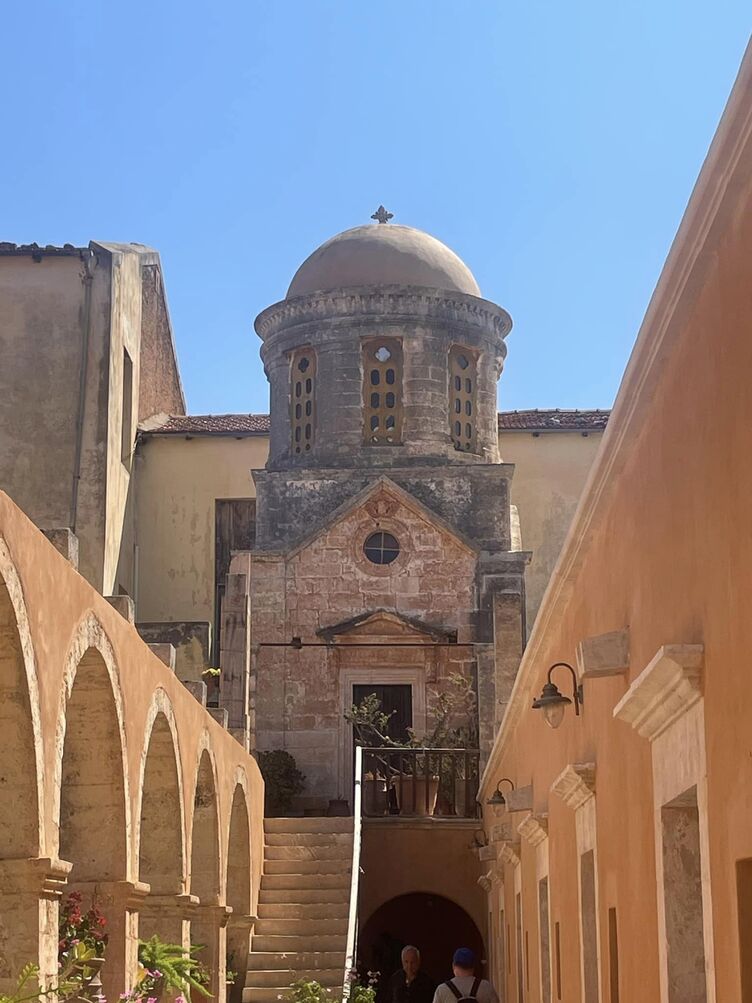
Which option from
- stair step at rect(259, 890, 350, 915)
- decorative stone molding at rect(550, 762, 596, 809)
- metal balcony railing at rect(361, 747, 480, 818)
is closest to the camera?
decorative stone molding at rect(550, 762, 596, 809)

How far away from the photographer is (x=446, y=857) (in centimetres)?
2331

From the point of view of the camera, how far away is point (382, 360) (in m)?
28.3

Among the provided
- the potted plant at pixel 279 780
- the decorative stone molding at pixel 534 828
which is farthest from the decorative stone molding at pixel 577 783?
the potted plant at pixel 279 780

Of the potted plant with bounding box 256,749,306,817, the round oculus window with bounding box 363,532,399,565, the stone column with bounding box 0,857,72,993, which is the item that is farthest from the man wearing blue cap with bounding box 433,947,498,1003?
the round oculus window with bounding box 363,532,399,565

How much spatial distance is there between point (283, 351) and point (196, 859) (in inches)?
537

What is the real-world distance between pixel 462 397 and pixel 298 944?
12.1 m

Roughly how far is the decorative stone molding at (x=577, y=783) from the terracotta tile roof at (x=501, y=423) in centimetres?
2289

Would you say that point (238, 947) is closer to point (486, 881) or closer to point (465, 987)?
point (486, 881)

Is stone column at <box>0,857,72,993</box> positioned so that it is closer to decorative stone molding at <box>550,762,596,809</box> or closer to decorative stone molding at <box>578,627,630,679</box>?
decorative stone molding at <box>550,762,596,809</box>

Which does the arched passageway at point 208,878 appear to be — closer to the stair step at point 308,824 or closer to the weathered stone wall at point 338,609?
the stair step at point 308,824

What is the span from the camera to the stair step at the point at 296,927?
19328mm

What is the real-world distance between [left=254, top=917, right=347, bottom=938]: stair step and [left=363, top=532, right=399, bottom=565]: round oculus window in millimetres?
8625

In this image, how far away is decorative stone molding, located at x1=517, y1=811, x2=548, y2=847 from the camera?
463 inches

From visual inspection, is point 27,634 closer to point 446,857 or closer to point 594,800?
point 594,800
